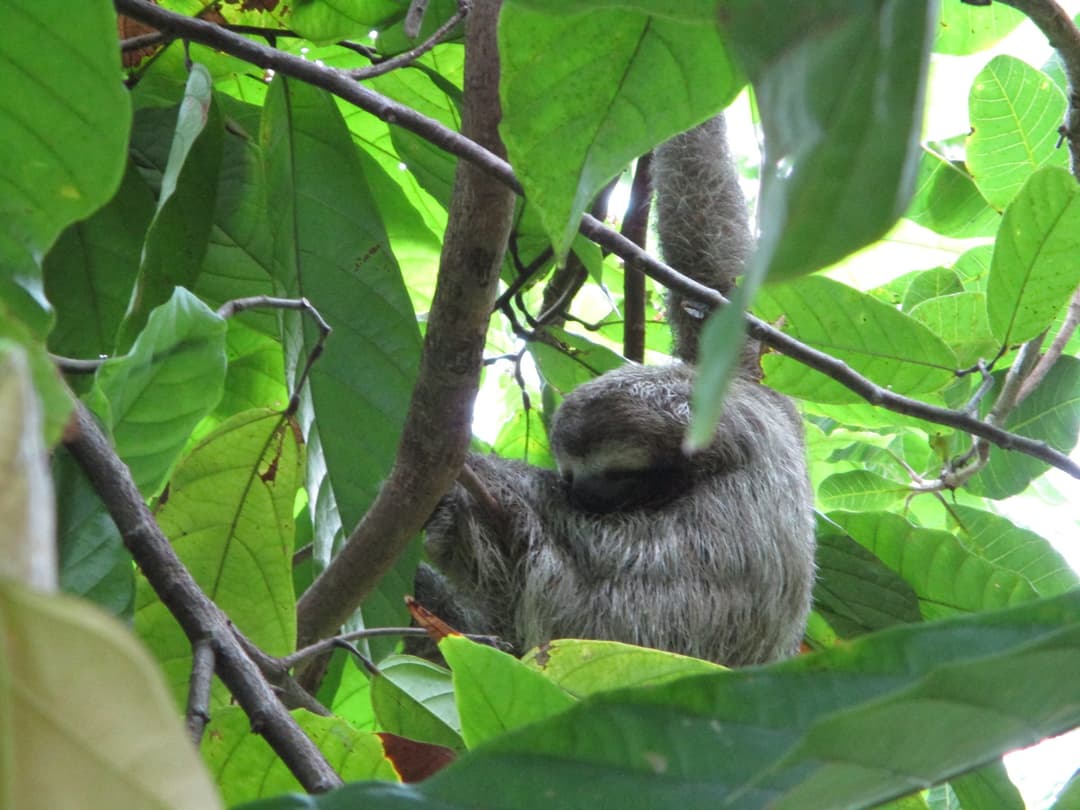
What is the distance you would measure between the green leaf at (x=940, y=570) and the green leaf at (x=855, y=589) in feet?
0.11

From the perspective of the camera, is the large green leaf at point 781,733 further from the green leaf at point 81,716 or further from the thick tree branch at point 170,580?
the thick tree branch at point 170,580

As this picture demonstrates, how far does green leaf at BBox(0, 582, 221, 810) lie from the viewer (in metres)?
0.39

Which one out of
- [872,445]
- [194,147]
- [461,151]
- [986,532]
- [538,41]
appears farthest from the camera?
[872,445]

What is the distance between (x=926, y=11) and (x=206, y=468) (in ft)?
4.79

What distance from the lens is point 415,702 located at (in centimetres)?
184

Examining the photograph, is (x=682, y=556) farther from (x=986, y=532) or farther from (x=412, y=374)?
(x=412, y=374)

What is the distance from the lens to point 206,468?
1.88 m

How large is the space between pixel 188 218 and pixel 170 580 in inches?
40.9

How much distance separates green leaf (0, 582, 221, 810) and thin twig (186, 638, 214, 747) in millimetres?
706

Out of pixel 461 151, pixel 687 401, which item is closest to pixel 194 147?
pixel 461 151

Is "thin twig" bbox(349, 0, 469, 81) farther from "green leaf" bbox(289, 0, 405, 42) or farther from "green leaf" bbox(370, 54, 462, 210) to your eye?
"green leaf" bbox(370, 54, 462, 210)

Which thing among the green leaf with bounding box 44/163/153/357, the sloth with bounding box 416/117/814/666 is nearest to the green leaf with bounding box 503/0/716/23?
the green leaf with bounding box 44/163/153/357

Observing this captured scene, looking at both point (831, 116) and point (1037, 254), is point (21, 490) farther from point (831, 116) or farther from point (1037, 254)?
point (1037, 254)

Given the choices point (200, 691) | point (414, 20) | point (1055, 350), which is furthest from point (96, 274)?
point (1055, 350)
